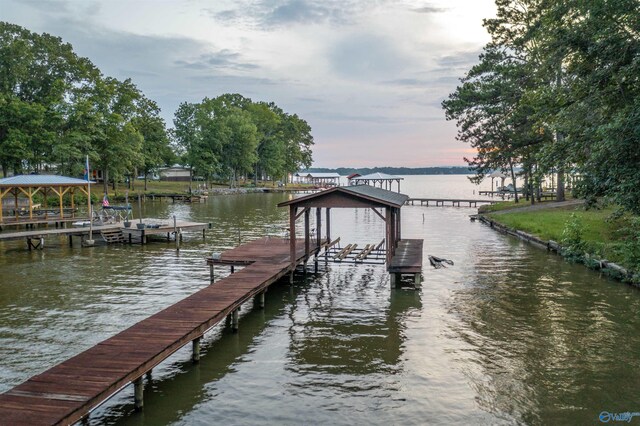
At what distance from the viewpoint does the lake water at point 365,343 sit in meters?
10.5

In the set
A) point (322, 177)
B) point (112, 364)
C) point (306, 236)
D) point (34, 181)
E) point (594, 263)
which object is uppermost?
point (322, 177)

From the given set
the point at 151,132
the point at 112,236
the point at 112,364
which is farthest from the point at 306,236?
the point at 151,132

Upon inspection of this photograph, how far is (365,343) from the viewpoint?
564 inches

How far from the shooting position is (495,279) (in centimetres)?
2286

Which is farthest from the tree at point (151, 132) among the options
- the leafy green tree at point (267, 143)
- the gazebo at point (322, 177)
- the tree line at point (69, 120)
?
the gazebo at point (322, 177)

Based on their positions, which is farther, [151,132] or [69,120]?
[151,132]

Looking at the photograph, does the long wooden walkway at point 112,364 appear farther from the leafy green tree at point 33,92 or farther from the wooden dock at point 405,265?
the leafy green tree at point 33,92

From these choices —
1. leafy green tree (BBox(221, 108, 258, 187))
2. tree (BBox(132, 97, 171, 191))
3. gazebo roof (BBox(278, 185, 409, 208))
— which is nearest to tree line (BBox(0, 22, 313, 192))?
tree (BBox(132, 97, 171, 191))

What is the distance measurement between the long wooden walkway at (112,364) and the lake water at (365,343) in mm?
1007

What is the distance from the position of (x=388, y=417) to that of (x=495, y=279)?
14482mm

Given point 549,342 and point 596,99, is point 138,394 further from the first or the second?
point 596,99

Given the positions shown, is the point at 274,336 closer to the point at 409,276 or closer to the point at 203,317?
the point at 203,317
